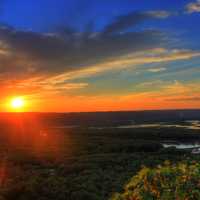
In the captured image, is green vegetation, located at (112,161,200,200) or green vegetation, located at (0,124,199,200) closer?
green vegetation, located at (112,161,200,200)

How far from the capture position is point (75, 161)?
125ft

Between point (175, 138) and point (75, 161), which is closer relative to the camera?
point (75, 161)

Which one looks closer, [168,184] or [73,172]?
[168,184]

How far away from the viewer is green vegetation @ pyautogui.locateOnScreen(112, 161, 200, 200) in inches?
242

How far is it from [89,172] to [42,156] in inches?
491

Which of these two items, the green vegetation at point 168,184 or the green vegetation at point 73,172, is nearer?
the green vegetation at point 168,184

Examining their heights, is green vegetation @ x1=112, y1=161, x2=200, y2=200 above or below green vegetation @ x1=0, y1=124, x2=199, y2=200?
above

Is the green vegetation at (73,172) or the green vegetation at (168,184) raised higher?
the green vegetation at (168,184)

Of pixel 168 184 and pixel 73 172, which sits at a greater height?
pixel 168 184

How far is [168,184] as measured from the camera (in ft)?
20.9

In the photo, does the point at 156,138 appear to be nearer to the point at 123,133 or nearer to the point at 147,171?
the point at 123,133

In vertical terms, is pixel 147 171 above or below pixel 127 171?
above

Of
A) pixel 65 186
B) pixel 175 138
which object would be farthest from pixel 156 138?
pixel 65 186

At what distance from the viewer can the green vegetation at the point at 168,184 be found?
615cm
